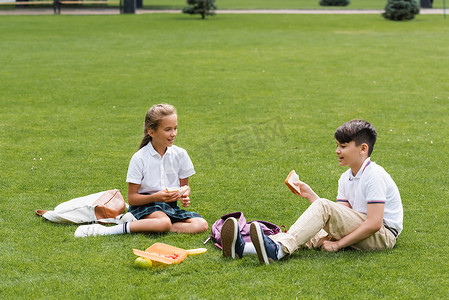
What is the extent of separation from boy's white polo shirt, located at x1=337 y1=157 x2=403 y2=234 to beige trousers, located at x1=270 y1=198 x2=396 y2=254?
102 mm

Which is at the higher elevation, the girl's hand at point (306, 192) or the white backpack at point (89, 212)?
the girl's hand at point (306, 192)

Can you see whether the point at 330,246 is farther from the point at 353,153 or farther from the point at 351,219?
the point at 353,153

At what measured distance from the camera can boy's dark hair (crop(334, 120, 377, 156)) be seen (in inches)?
180

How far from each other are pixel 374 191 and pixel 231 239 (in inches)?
43.1

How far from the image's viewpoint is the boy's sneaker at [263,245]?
436cm

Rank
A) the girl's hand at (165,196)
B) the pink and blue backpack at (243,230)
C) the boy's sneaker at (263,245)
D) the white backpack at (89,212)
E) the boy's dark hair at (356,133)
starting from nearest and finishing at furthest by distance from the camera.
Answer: the boy's sneaker at (263,245) → the boy's dark hair at (356,133) → the pink and blue backpack at (243,230) → the girl's hand at (165,196) → the white backpack at (89,212)

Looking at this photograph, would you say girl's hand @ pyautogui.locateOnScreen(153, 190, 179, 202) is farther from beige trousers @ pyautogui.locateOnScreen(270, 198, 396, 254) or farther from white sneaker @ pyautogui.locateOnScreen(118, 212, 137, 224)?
beige trousers @ pyautogui.locateOnScreen(270, 198, 396, 254)

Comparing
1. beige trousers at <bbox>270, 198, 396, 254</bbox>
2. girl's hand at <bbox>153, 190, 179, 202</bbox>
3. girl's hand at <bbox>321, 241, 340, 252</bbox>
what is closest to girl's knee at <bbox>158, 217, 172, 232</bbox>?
girl's hand at <bbox>153, 190, 179, 202</bbox>

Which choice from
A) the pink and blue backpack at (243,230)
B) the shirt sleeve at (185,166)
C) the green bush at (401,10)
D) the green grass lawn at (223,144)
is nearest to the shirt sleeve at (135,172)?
the shirt sleeve at (185,166)

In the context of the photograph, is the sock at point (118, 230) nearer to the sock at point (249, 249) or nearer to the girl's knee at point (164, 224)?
the girl's knee at point (164, 224)

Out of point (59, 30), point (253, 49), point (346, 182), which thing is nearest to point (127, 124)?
point (346, 182)

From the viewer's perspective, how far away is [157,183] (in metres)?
5.25

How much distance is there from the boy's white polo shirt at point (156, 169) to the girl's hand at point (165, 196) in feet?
0.65

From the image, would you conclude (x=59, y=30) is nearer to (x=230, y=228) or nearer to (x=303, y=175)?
(x=303, y=175)
